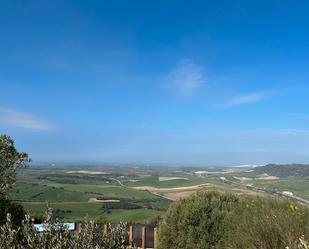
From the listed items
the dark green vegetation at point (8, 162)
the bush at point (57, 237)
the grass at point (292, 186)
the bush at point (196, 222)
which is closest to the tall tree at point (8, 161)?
the dark green vegetation at point (8, 162)

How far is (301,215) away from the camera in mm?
9992

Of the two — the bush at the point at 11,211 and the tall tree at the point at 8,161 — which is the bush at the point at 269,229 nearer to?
the bush at the point at 11,211

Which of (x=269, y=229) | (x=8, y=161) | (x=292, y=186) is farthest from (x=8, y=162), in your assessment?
(x=292, y=186)

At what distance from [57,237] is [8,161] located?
15.8 metres

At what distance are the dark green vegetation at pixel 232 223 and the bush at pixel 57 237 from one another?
572 cm

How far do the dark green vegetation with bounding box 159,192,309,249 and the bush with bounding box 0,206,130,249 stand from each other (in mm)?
5722

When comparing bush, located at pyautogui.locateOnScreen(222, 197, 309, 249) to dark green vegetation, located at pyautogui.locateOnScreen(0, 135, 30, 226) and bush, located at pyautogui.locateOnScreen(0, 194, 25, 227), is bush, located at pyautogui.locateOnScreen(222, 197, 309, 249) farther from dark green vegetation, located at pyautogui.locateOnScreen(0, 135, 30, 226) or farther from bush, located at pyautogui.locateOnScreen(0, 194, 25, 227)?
dark green vegetation, located at pyautogui.locateOnScreen(0, 135, 30, 226)

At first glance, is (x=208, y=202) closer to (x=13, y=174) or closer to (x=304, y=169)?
(x=13, y=174)

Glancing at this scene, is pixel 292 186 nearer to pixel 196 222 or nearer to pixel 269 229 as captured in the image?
pixel 196 222

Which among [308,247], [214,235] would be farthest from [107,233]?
[214,235]

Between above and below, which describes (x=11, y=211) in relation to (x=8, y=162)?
below

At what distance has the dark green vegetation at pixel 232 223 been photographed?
31.7 feet

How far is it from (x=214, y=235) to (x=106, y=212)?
163 feet

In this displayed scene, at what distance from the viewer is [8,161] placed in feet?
62.5
